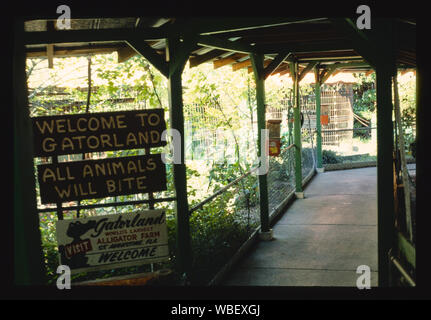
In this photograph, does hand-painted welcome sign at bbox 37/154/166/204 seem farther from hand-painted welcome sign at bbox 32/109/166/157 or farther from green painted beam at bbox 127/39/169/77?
green painted beam at bbox 127/39/169/77

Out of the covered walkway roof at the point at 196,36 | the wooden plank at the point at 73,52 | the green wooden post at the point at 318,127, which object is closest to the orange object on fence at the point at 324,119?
the green wooden post at the point at 318,127

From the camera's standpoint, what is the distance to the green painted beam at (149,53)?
171 inches

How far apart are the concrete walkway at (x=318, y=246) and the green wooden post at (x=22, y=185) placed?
9.92 feet

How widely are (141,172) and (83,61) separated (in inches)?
184

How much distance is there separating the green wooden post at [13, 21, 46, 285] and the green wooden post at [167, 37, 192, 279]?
173 cm

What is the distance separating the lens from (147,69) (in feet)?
23.6

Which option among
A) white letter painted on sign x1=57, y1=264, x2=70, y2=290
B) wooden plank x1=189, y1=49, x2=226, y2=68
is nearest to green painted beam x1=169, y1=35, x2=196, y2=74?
wooden plank x1=189, y1=49, x2=226, y2=68

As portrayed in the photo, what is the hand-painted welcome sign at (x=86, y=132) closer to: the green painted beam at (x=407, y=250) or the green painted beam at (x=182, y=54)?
the green painted beam at (x=182, y=54)

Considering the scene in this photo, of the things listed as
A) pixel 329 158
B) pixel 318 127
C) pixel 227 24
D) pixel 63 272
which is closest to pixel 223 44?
pixel 227 24

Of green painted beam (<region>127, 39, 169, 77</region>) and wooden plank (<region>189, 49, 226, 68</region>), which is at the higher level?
wooden plank (<region>189, 49, 226, 68</region>)

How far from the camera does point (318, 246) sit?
677 centimetres

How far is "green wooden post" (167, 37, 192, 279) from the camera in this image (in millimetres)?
4500
